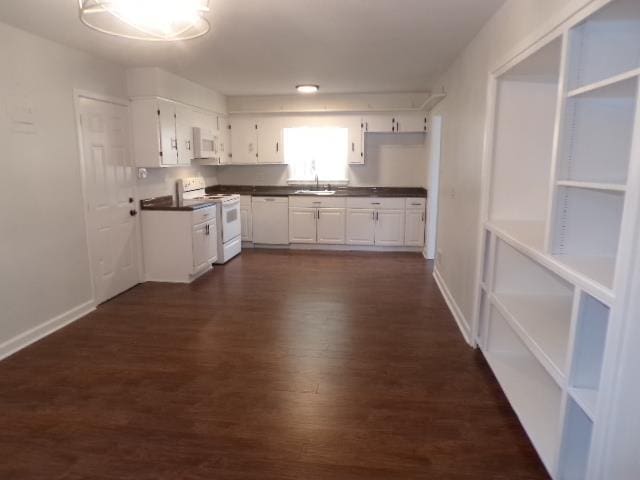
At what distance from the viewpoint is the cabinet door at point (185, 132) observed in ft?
16.8

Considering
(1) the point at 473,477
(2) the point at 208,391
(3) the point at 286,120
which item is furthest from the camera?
(3) the point at 286,120

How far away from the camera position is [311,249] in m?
6.72

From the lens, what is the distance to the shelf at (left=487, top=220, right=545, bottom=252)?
2.21 m

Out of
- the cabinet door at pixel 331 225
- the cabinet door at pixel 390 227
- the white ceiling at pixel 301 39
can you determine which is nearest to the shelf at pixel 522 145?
the white ceiling at pixel 301 39

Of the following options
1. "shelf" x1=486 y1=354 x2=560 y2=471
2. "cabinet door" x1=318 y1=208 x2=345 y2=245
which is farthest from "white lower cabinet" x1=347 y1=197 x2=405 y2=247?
"shelf" x1=486 y1=354 x2=560 y2=471

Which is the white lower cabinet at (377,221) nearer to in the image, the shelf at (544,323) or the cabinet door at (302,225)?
the cabinet door at (302,225)

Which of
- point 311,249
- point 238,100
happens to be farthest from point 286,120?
point 311,249

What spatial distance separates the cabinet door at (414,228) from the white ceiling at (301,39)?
1.91 metres

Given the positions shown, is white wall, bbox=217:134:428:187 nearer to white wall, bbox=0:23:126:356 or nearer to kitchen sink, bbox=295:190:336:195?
kitchen sink, bbox=295:190:336:195

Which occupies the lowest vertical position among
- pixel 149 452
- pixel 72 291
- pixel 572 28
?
pixel 149 452

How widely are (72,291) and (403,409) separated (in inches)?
123

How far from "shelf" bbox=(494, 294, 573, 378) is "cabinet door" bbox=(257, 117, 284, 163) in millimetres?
4779

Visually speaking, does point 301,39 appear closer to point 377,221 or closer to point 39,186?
point 39,186

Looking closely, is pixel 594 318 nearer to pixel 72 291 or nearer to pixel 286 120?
pixel 72 291
